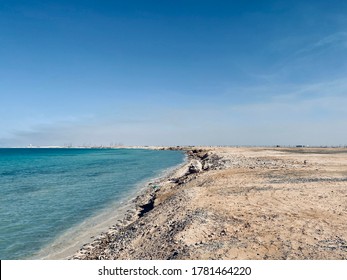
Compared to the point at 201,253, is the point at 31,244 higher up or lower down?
lower down

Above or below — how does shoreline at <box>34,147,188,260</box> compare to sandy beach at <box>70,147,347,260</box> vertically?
below

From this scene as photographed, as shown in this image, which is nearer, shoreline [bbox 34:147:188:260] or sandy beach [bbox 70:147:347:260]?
sandy beach [bbox 70:147:347:260]

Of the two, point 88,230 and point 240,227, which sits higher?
point 240,227

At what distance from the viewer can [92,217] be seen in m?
19.3

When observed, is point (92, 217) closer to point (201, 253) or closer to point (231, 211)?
point (231, 211)

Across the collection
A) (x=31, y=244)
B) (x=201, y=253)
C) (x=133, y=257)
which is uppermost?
(x=201, y=253)

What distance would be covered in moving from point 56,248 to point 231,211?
9.18 metres

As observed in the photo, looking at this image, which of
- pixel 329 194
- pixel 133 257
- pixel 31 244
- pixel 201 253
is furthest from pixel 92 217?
pixel 329 194

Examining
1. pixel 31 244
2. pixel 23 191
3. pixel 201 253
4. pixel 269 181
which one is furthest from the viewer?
pixel 23 191

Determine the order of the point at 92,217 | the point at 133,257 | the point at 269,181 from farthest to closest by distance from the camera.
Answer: the point at 269,181, the point at 92,217, the point at 133,257

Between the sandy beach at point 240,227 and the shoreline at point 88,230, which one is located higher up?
the sandy beach at point 240,227

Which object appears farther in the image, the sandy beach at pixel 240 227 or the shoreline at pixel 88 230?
the shoreline at pixel 88 230

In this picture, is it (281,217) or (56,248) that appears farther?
(56,248)

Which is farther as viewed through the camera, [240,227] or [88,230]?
[88,230]
